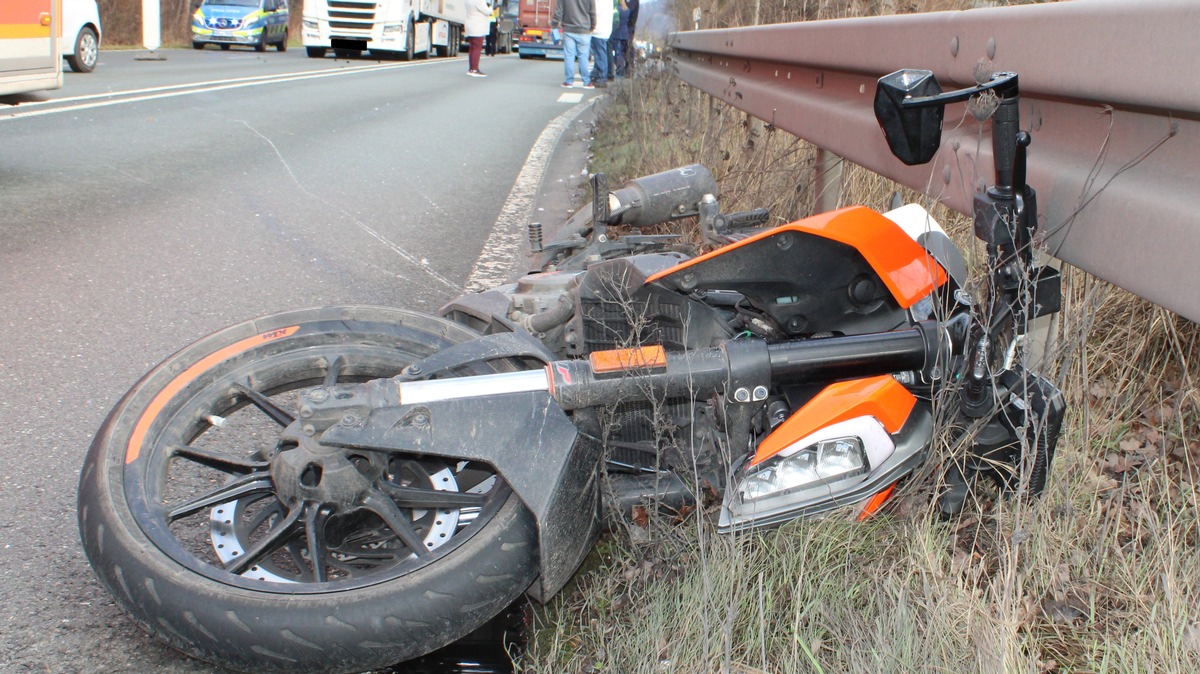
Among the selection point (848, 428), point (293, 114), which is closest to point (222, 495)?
point (848, 428)

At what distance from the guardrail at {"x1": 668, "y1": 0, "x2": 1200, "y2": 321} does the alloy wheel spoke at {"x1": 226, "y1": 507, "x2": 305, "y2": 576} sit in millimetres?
1745

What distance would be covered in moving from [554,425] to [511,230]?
4083 mm

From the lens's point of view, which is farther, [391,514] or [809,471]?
[809,471]

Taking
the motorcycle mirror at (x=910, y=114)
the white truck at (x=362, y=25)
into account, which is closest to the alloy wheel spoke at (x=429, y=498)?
the motorcycle mirror at (x=910, y=114)

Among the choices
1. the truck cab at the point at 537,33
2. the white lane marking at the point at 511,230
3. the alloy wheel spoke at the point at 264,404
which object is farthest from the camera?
the truck cab at the point at 537,33

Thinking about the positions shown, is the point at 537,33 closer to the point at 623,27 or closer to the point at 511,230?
the point at 623,27

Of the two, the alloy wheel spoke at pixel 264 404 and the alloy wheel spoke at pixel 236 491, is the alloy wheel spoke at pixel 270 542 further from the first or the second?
the alloy wheel spoke at pixel 264 404

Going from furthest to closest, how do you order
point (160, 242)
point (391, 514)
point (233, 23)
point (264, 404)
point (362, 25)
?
point (233, 23)
point (362, 25)
point (160, 242)
point (264, 404)
point (391, 514)

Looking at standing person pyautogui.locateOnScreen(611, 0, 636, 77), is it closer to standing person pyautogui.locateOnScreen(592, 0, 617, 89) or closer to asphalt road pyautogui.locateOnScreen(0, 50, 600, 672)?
standing person pyautogui.locateOnScreen(592, 0, 617, 89)

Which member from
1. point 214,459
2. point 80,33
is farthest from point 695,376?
point 80,33

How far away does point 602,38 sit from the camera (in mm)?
19172

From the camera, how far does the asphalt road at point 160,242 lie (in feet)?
8.37

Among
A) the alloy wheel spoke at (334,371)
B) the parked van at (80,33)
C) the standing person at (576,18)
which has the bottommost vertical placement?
the alloy wheel spoke at (334,371)

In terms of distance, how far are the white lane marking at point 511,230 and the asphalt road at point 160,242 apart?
0.03m
